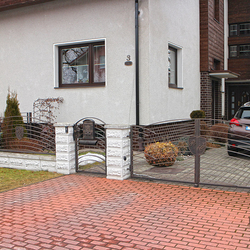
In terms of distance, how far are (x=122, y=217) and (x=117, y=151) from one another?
7.76ft

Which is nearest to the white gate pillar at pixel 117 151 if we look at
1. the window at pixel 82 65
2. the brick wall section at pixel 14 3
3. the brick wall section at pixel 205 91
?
the window at pixel 82 65

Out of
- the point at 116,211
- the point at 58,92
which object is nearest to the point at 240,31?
the point at 58,92

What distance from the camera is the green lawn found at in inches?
267

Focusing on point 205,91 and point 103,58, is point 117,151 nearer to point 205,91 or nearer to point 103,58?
point 103,58

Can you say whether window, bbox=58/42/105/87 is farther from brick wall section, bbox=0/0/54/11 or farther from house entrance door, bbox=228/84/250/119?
house entrance door, bbox=228/84/250/119

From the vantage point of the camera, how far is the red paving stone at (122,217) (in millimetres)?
3844

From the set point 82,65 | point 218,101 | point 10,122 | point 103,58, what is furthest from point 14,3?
point 218,101

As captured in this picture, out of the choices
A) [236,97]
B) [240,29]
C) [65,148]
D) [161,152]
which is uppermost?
[240,29]

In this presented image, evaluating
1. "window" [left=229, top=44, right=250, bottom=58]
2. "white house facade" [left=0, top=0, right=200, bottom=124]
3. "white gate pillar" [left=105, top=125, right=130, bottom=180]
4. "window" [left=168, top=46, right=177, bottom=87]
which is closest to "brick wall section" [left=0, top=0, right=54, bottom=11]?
"white house facade" [left=0, top=0, right=200, bottom=124]

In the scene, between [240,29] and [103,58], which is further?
[240,29]

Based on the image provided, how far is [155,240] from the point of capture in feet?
12.7

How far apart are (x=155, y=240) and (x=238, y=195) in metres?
2.47

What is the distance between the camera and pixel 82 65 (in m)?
11.4

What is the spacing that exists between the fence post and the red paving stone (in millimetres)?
955
